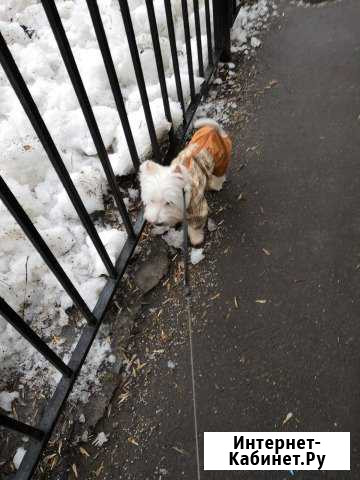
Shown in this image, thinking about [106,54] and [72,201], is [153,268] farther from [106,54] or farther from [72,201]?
[106,54]

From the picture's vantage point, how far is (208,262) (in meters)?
2.92

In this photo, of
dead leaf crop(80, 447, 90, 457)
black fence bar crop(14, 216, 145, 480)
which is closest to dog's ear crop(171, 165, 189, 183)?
black fence bar crop(14, 216, 145, 480)

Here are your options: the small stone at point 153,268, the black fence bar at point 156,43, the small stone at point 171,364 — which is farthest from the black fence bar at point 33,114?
the black fence bar at point 156,43

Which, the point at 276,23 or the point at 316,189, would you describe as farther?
the point at 276,23

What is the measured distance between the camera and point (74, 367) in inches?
89.7

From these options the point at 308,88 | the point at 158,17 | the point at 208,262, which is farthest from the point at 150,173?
the point at 158,17

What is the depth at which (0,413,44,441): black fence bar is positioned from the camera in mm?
1609

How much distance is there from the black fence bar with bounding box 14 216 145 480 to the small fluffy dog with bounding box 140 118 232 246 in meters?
0.33

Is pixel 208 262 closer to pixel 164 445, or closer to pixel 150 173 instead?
pixel 150 173

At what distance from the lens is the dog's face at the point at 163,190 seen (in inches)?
93.0

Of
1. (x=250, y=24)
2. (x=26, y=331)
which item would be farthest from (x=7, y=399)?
(x=250, y=24)

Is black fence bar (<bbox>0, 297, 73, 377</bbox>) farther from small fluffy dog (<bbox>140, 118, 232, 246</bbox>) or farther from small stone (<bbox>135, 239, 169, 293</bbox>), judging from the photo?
small fluffy dog (<bbox>140, 118, 232, 246</bbox>)

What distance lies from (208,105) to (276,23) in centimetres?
164

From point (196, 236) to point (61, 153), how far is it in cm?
148
